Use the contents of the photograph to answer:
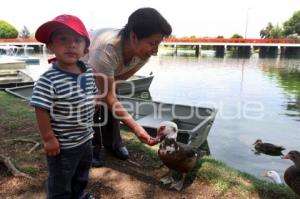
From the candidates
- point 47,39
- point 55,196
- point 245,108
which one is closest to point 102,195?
point 55,196

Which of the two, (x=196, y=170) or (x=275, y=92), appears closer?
(x=196, y=170)

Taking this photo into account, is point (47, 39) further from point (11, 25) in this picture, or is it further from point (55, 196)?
point (11, 25)

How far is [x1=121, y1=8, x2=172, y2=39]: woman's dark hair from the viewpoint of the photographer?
3025 mm

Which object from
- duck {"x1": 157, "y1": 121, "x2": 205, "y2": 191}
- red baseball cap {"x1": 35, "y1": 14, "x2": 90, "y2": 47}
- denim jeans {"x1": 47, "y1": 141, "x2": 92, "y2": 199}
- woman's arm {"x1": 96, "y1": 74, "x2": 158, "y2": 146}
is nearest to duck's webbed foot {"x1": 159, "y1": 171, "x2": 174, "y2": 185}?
duck {"x1": 157, "y1": 121, "x2": 205, "y2": 191}

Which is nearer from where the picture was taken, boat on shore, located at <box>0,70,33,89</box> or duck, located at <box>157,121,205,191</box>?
duck, located at <box>157,121,205,191</box>

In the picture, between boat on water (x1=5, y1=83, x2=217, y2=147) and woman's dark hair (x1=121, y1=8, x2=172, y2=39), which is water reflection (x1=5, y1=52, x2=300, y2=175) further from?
woman's dark hair (x1=121, y1=8, x2=172, y2=39)

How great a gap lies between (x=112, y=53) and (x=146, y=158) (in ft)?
5.89

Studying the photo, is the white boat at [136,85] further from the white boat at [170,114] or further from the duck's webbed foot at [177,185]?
the duck's webbed foot at [177,185]

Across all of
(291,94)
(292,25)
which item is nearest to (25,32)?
(292,25)

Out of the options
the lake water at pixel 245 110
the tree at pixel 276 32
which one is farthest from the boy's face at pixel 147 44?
the tree at pixel 276 32

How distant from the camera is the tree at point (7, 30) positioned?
264 ft

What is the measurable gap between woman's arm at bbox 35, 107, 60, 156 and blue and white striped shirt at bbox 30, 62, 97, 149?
0.18 feet

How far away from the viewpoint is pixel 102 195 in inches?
139

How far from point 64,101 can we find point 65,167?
553 millimetres
